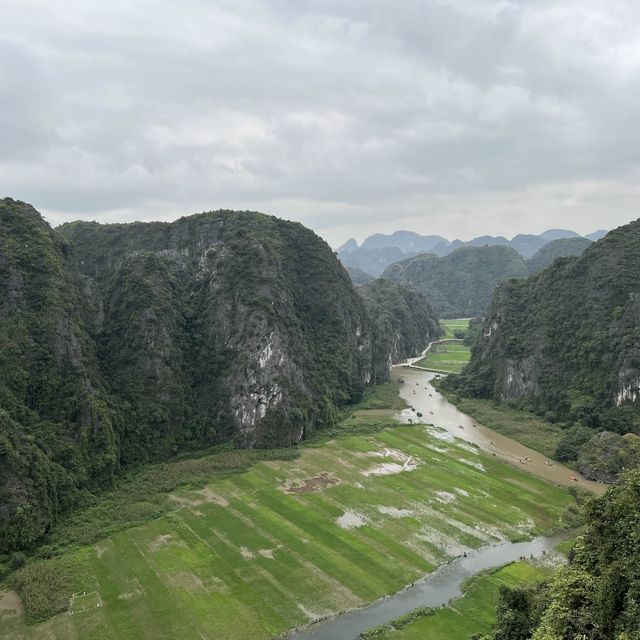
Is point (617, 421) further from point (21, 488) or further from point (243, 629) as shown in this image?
point (21, 488)

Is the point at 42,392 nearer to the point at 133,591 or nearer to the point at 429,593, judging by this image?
the point at 133,591

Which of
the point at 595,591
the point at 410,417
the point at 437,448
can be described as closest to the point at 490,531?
the point at 437,448

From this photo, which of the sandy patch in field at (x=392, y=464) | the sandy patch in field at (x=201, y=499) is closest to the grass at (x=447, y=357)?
the sandy patch in field at (x=392, y=464)

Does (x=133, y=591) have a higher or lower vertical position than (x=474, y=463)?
lower

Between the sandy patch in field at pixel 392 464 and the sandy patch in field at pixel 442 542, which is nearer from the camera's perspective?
the sandy patch in field at pixel 442 542

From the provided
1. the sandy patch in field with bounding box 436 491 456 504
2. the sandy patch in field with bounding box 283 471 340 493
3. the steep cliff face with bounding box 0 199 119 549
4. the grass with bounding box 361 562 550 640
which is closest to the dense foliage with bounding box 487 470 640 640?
the grass with bounding box 361 562 550 640

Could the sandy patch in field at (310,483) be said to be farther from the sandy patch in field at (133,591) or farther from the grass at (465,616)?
the grass at (465,616)
